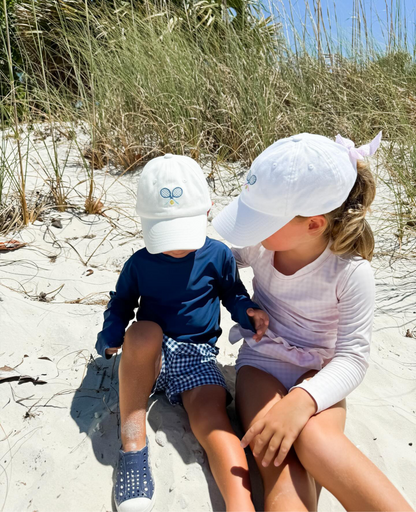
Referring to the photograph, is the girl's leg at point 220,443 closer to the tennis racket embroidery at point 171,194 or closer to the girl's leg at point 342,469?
the girl's leg at point 342,469

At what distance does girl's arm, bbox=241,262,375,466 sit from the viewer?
1.38 m

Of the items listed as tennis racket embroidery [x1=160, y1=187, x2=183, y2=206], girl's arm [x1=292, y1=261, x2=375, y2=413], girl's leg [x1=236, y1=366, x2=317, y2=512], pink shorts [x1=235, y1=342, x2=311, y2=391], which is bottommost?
girl's leg [x1=236, y1=366, x2=317, y2=512]

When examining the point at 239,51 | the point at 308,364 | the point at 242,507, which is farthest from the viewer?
the point at 239,51

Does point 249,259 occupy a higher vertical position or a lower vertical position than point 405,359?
higher

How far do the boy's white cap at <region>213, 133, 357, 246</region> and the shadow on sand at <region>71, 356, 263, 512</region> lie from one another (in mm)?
677

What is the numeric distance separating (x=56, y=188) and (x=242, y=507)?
2526 millimetres

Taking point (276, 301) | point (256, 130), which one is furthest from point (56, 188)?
point (276, 301)

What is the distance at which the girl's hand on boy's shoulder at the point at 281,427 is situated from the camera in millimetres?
1375

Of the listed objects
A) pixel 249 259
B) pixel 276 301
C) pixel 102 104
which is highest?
pixel 102 104

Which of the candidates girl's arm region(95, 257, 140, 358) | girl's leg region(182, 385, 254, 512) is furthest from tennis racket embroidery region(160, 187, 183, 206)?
girl's leg region(182, 385, 254, 512)

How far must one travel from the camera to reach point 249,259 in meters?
1.84

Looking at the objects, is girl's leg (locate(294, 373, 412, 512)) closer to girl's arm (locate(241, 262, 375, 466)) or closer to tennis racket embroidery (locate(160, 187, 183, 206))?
girl's arm (locate(241, 262, 375, 466))

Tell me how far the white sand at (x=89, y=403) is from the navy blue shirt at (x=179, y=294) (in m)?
0.30

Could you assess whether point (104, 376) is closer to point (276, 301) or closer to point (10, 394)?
point (10, 394)
